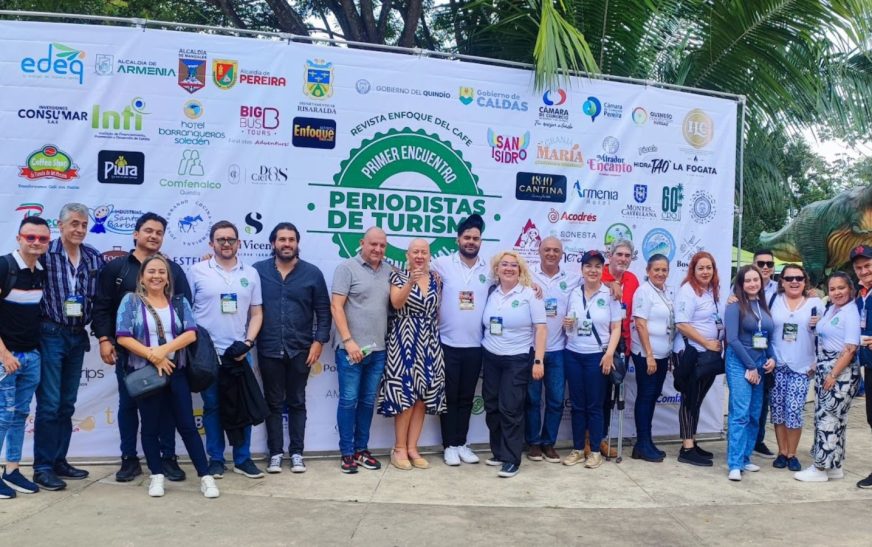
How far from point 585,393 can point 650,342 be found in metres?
0.63

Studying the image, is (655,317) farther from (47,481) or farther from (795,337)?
(47,481)

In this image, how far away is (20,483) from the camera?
459 cm

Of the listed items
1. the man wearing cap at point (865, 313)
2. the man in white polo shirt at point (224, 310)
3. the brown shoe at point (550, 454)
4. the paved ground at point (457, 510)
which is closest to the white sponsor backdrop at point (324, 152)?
the man in white polo shirt at point (224, 310)

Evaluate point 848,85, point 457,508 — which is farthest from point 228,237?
point 848,85

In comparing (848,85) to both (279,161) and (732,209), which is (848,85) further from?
(279,161)

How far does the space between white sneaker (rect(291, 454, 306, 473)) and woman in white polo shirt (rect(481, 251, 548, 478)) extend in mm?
1381

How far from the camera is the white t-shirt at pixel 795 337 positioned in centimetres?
551

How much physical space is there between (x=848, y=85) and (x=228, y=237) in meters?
6.75

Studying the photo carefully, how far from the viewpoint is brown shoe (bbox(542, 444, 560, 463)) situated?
5.77 metres

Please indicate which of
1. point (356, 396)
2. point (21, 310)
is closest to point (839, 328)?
point (356, 396)

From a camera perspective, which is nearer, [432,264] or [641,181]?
[432,264]

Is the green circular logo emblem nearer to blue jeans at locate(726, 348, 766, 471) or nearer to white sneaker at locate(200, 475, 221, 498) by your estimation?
white sneaker at locate(200, 475, 221, 498)

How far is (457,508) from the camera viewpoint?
4.61 m

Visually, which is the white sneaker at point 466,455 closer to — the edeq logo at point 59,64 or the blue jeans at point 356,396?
the blue jeans at point 356,396
